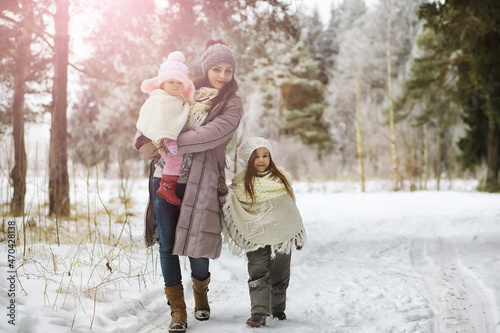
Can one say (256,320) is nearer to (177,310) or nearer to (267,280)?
(267,280)

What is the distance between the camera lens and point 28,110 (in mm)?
10141

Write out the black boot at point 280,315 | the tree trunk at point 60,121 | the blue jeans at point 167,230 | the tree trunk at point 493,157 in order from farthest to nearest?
1. the tree trunk at point 493,157
2. the tree trunk at point 60,121
3. the black boot at point 280,315
4. the blue jeans at point 167,230

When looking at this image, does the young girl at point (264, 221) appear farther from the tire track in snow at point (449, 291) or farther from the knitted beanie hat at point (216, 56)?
the tire track in snow at point (449, 291)

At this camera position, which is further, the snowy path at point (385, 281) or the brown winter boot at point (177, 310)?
the snowy path at point (385, 281)

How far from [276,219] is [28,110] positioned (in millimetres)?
9547

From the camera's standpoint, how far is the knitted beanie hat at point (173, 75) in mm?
2537

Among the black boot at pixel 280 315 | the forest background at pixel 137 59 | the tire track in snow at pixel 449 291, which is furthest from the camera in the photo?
the forest background at pixel 137 59

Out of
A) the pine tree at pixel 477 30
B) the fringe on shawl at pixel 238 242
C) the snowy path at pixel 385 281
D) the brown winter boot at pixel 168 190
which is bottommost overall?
the snowy path at pixel 385 281

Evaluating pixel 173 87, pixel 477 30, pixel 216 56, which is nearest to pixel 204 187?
pixel 173 87

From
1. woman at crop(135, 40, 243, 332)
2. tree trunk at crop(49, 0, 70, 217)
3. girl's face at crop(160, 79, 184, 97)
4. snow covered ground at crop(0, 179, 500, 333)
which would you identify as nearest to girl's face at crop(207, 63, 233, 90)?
woman at crop(135, 40, 243, 332)

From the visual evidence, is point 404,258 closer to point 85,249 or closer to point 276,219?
point 276,219

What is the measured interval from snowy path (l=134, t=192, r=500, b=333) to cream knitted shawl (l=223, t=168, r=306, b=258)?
1.84ft

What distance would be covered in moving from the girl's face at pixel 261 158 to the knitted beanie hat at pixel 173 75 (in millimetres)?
631

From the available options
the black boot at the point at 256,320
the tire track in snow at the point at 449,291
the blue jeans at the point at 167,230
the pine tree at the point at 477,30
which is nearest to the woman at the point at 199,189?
the blue jeans at the point at 167,230
